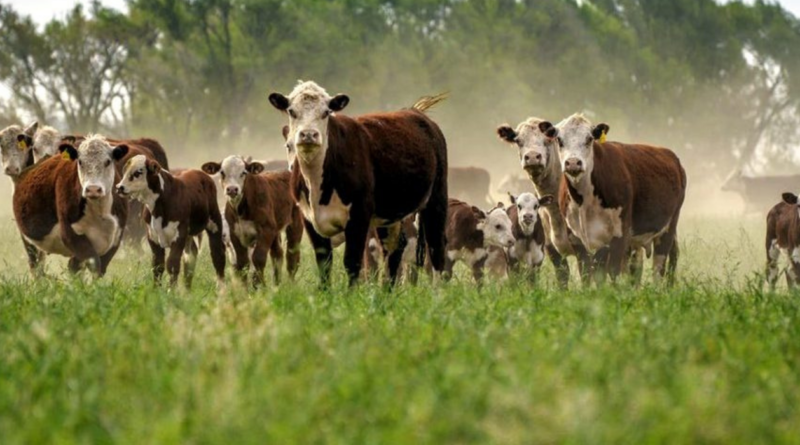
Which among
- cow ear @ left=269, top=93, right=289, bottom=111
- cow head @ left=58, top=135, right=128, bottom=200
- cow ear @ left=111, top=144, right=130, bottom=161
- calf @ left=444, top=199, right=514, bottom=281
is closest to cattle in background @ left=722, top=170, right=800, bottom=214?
calf @ left=444, top=199, right=514, bottom=281

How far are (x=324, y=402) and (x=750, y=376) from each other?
1.80 meters

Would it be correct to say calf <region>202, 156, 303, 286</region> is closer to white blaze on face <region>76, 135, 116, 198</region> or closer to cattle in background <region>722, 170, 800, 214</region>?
white blaze on face <region>76, 135, 116, 198</region>

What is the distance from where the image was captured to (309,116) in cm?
1038

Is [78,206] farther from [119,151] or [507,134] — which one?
[507,134]

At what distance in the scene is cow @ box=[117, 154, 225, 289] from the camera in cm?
1212

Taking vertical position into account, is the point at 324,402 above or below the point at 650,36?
below

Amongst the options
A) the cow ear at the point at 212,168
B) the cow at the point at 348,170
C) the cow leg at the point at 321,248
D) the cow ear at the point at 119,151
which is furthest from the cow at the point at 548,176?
the cow ear at the point at 119,151

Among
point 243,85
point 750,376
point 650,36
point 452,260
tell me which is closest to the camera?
point 750,376

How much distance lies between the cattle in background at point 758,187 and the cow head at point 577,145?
41.1 meters

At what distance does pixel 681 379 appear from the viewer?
4.81 metres

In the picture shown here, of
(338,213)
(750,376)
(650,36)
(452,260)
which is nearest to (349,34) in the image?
(650,36)

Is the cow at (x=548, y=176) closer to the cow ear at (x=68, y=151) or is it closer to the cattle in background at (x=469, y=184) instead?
the cow ear at (x=68, y=151)

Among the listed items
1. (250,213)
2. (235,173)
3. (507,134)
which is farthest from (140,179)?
(507,134)

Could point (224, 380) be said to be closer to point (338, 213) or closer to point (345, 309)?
point (345, 309)
